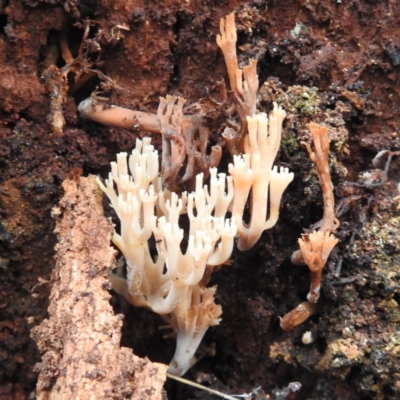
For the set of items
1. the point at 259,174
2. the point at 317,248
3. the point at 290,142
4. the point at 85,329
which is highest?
the point at 290,142

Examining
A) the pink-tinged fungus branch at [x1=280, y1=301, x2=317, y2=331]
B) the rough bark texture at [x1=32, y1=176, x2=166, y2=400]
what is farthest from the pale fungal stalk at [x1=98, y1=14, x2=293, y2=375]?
the pink-tinged fungus branch at [x1=280, y1=301, x2=317, y2=331]

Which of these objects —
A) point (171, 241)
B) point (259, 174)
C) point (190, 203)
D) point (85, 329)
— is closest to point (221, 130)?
point (259, 174)

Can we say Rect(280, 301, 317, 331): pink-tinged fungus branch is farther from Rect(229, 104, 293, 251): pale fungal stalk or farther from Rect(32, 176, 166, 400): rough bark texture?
Rect(32, 176, 166, 400): rough bark texture

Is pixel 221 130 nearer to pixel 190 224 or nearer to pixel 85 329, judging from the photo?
pixel 190 224

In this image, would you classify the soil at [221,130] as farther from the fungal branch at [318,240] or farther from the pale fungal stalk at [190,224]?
→ the pale fungal stalk at [190,224]

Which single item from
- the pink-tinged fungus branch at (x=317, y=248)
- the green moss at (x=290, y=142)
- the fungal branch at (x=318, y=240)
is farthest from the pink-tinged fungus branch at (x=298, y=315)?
the green moss at (x=290, y=142)
